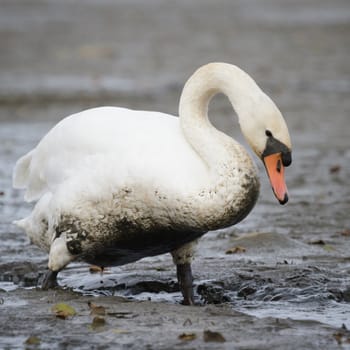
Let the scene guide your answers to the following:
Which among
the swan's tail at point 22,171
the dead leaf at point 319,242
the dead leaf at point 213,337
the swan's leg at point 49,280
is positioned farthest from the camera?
the dead leaf at point 319,242

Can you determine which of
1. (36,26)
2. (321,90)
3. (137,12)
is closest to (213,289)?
(321,90)

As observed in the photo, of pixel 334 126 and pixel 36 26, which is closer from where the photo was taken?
pixel 334 126

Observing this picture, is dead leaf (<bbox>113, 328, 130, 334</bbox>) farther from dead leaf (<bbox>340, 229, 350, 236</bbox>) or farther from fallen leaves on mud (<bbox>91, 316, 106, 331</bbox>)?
dead leaf (<bbox>340, 229, 350, 236</bbox>)

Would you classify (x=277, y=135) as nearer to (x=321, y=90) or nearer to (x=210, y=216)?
(x=210, y=216)

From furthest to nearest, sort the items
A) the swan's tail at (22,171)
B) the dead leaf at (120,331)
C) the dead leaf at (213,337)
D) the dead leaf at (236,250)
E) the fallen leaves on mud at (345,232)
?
the fallen leaves on mud at (345,232)
the dead leaf at (236,250)
the swan's tail at (22,171)
the dead leaf at (120,331)
the dead leaf at (213,337)

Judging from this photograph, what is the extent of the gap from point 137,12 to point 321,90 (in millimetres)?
12179

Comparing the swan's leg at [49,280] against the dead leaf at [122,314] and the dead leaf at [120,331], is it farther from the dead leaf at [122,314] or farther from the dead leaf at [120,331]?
the dead leaf at [120,331]

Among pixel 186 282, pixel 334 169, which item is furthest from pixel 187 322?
pixel 334 169

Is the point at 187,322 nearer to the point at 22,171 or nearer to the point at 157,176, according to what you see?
the point at 157,176

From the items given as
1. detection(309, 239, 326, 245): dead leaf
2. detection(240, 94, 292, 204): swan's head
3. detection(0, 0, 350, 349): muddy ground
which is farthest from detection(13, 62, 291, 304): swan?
detection(309, 239, 326, 245): dead leaf

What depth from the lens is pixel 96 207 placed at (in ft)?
22.1

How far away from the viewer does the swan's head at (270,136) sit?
632 centimetres

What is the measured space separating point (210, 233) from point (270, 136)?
289 centimetres

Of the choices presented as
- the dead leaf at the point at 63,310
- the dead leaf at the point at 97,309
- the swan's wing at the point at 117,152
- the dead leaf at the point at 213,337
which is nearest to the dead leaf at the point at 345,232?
the swan's wing at the point at 117,152
